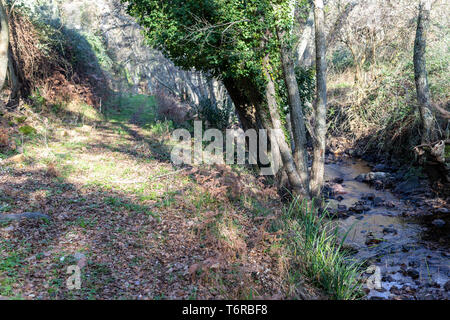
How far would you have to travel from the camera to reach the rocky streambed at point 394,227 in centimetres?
561

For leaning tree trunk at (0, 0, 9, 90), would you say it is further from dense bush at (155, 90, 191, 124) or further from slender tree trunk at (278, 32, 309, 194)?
slender tree trunk at (278, 32, 309, 194)

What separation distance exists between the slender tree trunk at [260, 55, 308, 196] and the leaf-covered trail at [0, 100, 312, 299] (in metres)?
0.66

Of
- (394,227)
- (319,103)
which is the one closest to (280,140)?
(319,103)

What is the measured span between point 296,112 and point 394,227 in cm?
347

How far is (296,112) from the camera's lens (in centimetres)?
753

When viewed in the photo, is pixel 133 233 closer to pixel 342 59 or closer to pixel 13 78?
pixel 13 78

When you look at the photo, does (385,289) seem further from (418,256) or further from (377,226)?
(377,226)

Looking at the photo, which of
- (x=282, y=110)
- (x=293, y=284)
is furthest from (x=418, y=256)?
(x=282, y=110)

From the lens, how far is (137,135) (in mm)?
13797

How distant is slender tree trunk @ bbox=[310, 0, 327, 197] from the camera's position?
24.2 feet

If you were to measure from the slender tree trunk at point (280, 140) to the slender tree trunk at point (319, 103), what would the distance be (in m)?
0.78

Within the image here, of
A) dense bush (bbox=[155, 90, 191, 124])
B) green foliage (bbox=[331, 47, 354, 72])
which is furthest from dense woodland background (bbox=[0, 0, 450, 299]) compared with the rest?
green foliage (bbox=[331, 47, 354, 72])

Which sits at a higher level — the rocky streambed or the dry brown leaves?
the dry brown leaves

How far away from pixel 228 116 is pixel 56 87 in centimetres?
687
